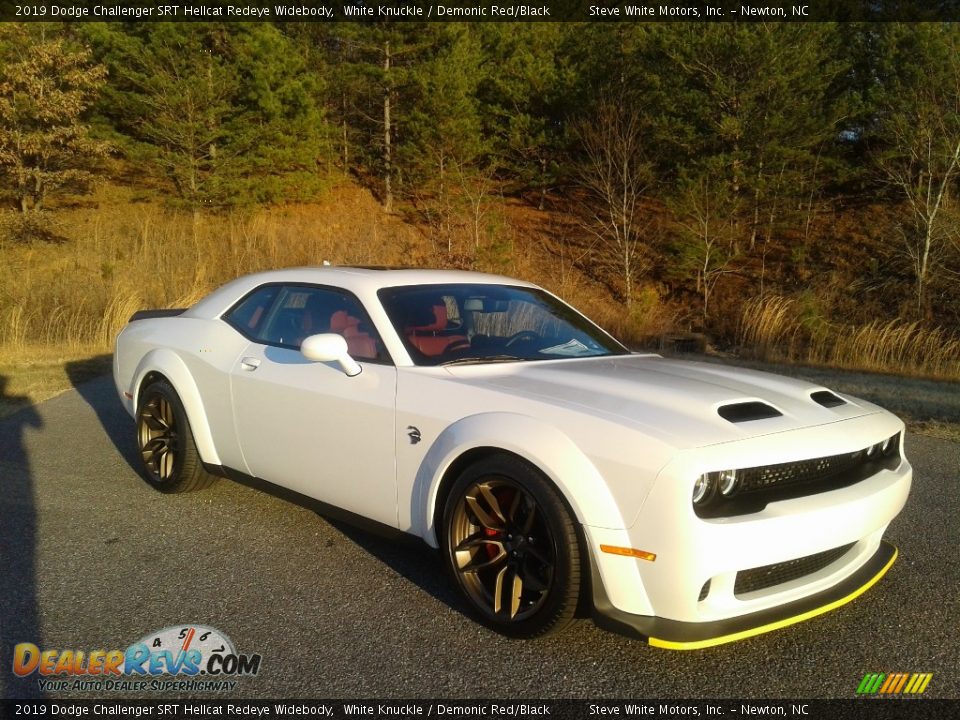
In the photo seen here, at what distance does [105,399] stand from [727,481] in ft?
24.4

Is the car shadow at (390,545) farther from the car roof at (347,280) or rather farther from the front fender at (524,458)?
the car roof at (347,280)

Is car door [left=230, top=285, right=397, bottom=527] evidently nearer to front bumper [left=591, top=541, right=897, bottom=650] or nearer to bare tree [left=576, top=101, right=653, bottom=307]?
front bumper [left=591, top=541, right=897, bottom=650]

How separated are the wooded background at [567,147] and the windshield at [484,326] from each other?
57.5 feet

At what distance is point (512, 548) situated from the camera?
9.78 feet

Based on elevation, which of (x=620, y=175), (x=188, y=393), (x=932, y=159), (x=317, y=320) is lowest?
(x=188, y=393)

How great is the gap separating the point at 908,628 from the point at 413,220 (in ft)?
103

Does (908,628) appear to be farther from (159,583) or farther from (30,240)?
(30,240)

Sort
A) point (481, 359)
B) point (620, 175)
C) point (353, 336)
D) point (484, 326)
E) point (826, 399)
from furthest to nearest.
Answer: point (620, 175) < point (484, 326) < point (353, 336) < point (481, 359) < point (826, 399)

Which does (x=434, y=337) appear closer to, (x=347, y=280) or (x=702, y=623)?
(x=347, y=280)

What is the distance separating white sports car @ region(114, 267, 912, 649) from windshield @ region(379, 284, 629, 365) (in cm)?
2

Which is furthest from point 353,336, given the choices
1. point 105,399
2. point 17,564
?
point 105,399

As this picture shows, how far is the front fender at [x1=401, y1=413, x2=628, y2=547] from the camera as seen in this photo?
8.85ft

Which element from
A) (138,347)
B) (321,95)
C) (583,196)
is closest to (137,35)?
(321,95)

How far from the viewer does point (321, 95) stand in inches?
1363
